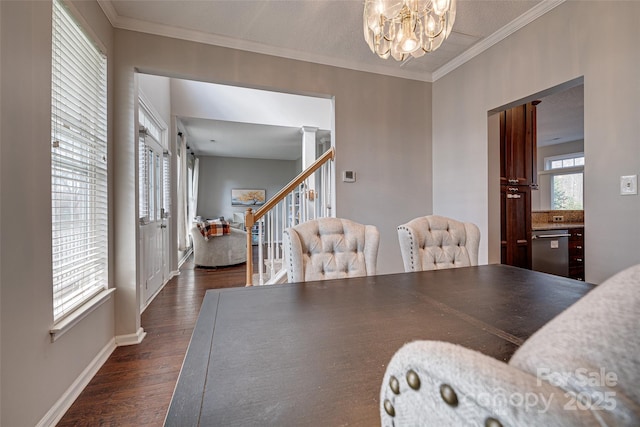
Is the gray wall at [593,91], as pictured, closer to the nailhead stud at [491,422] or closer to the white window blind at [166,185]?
the nailhead stud at [491,422]

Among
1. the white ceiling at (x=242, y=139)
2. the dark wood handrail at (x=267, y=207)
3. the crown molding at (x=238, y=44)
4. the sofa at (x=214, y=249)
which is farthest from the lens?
the white ceiling at (x=242, y=139)

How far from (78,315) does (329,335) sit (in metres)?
1.66

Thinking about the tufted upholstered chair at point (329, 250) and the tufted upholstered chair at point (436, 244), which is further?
the tufted upholstered chair at point (436, 244)

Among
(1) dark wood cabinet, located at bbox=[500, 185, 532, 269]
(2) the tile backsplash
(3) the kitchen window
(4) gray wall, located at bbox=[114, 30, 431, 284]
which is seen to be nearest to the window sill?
(4) gray wall, located at bbox=[114, 30, 431, 284]

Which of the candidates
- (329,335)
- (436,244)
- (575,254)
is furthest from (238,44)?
(575,254)

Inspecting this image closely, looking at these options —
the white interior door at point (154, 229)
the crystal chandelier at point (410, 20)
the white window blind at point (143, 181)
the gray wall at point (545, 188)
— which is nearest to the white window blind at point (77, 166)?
the white window blind at point (143, 181)

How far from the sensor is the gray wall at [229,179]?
8.05 metres

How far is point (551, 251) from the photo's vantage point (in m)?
3.23

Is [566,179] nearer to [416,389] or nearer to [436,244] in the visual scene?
[436,244]

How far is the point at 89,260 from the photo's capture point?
6.12ft

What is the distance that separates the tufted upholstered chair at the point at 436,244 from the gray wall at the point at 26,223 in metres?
1.91

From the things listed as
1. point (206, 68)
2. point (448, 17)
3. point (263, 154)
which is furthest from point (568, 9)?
point (263, 154)

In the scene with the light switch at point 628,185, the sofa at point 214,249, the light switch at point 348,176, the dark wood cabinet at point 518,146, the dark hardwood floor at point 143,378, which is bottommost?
the dark hardwood floor at point 143,378

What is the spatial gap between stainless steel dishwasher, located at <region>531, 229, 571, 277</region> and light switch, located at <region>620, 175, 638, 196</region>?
163 cm
